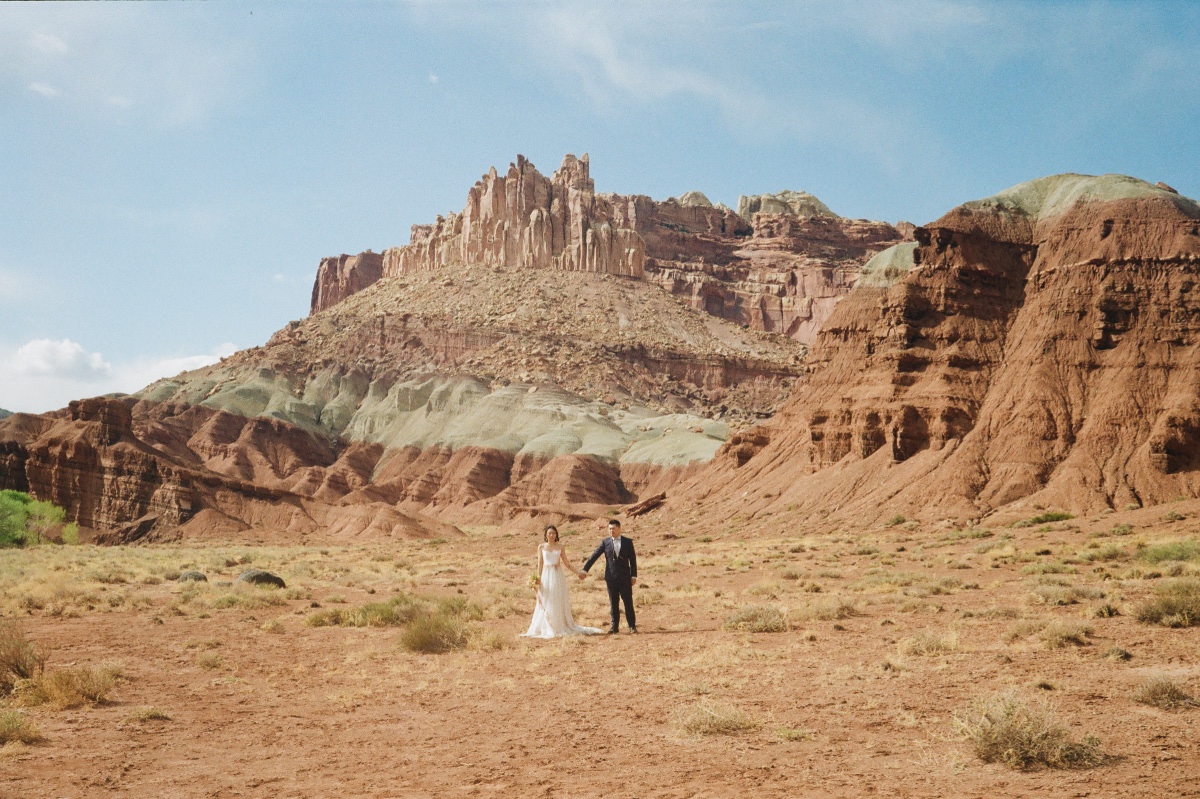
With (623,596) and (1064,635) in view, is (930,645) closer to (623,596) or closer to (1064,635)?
(1064,635)

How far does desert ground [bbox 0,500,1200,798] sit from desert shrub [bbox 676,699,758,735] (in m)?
0.02

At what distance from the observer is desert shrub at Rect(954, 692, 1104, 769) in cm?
866

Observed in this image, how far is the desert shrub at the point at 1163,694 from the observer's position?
10.4m

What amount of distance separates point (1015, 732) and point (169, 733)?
8.83m

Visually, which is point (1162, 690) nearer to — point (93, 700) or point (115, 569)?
point (93, 700)

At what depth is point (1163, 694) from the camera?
34.4 feet

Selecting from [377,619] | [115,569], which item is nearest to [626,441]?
[115,569]

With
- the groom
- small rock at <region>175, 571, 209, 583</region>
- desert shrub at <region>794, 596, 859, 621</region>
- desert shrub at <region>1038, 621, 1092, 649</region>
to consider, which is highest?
the groom

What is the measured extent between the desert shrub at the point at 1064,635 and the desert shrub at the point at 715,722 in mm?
5754

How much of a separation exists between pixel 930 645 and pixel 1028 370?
40784mm

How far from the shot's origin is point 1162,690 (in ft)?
34.5

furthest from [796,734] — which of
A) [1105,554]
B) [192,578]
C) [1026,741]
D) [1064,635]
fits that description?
[192,578]

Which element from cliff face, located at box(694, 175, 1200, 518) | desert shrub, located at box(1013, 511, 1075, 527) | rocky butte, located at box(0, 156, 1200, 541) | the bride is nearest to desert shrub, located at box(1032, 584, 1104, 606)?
the bride

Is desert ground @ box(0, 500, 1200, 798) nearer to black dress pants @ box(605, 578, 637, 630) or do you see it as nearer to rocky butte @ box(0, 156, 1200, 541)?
black dress pants @ box(605, 578, 637, 630)
